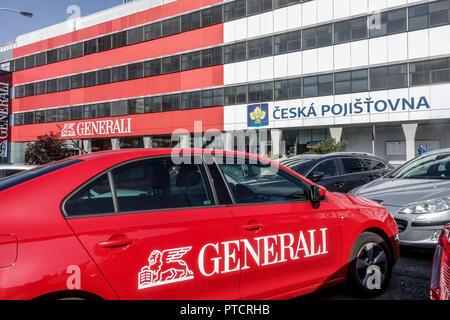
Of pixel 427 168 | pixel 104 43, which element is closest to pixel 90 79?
pixel 104 43

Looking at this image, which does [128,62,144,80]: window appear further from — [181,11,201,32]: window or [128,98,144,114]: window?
[181,11,201,32]: window

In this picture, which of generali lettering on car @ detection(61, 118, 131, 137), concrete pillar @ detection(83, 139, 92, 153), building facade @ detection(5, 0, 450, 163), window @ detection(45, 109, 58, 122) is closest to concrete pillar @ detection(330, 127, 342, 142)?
building facade @ detection(5, 0, 450, 163)

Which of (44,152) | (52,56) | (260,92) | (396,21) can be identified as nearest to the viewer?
(44,152)

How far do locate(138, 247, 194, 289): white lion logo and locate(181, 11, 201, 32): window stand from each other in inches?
1158

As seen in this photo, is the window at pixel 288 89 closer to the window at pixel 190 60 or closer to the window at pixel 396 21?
the window at pixel 396 21

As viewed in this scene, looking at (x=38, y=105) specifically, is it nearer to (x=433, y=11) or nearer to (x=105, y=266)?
(x=433, y=11)

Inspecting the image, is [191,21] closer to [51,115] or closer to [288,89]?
[288,89]

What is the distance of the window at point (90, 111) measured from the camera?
34.8 meters

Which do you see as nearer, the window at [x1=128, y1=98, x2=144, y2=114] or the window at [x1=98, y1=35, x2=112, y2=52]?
the window at [x1=128, y1=98, x2=144, y2=114]

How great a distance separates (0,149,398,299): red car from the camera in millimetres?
1979

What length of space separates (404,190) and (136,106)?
29934 mm

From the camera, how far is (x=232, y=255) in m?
2.59

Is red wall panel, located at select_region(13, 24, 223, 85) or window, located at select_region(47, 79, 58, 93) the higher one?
red wall panel, located at select_region(13, 24, 223, 85)
